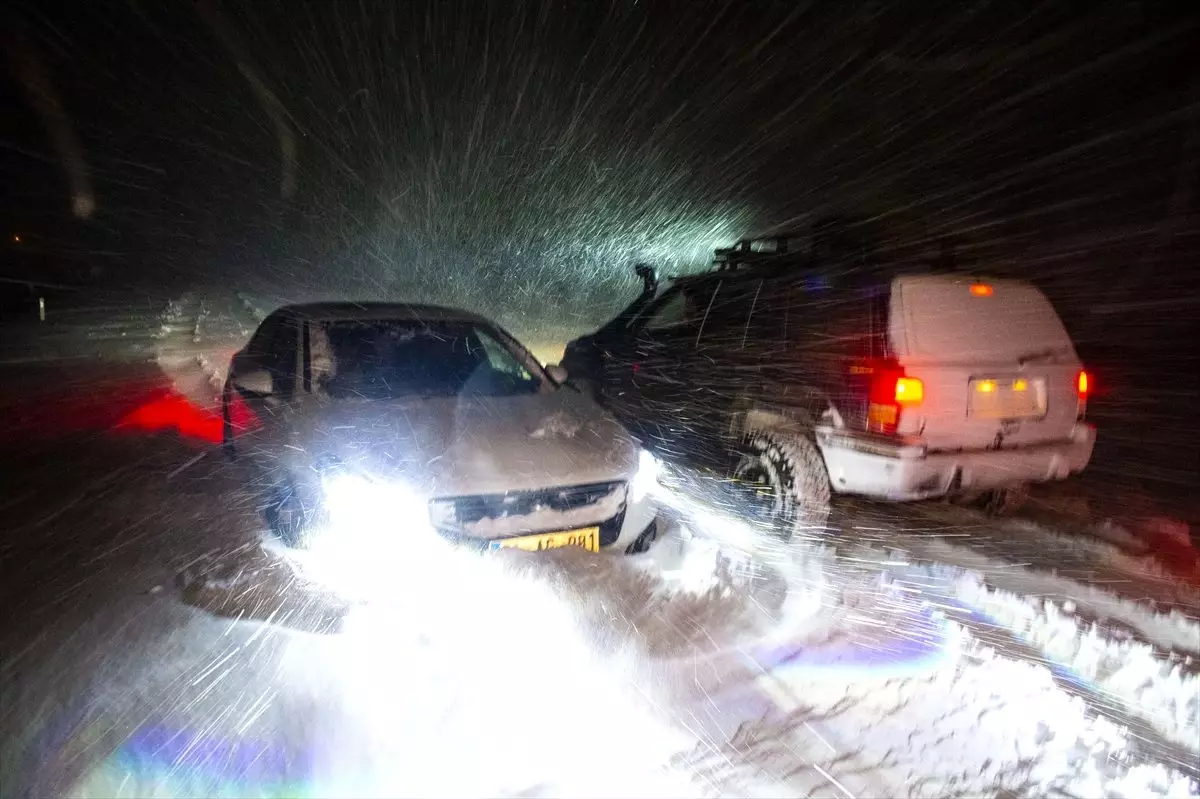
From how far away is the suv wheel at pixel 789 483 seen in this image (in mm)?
4754

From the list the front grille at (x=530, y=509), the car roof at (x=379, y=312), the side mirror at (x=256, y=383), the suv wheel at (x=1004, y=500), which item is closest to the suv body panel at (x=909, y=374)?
the suv wheel at (x=1004, y=500)

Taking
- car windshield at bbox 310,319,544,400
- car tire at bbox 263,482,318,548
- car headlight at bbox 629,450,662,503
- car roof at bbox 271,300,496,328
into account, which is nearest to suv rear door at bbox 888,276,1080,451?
car headlight at bbox 629,450,662,503

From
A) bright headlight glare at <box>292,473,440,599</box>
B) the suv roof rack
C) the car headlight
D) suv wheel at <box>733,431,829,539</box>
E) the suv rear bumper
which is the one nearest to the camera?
bright headlight glare at <box>292,473,440,599</box>

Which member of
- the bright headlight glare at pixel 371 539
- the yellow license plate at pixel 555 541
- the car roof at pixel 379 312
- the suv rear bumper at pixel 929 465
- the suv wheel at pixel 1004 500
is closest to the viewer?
the bright headlight glare at pixel 371 539

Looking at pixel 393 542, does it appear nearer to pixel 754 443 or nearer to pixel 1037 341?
pixel 754 443

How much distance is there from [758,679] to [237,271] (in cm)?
1930

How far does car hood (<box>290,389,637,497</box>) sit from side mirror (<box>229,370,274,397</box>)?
34 centimetres

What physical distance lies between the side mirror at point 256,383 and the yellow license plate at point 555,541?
6.69 feet

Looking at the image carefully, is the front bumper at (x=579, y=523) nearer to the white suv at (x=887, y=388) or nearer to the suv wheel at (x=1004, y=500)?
the white suv at (x=887, y=388)

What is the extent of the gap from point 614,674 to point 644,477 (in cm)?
140

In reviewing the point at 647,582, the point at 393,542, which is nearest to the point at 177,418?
the point at 393,542

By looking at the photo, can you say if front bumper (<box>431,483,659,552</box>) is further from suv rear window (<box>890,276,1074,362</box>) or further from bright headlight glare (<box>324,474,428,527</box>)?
suv rear window (<box>890,276,1074,362</box>)

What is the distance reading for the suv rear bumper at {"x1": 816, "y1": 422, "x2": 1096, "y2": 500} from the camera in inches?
170

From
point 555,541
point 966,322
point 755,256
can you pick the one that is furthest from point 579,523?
point 755,256
